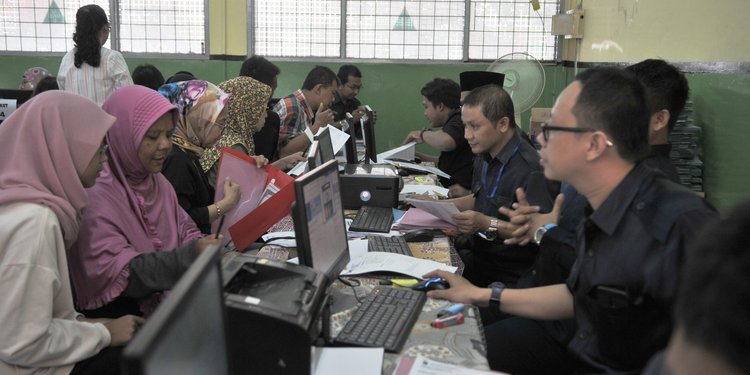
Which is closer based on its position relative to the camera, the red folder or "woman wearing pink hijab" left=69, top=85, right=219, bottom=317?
"woman wearing pink hijab" left=69, top=85, right=219, bottom=317

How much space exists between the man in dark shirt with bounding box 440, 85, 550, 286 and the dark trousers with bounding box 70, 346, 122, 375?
1.44m

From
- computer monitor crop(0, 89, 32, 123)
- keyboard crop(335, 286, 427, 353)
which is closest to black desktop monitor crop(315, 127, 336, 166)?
keyboard crop(335, 286, 427, 353)

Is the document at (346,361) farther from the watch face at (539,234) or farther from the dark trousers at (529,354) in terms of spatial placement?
the watch face at (539,234)

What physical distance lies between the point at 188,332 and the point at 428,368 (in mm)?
771

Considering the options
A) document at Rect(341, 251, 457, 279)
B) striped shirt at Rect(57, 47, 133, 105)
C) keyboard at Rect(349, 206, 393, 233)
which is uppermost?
striped shirt at Rect(57, 47, 133, 105)

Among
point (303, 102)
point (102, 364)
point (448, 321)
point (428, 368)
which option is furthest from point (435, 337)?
point (303, 102)

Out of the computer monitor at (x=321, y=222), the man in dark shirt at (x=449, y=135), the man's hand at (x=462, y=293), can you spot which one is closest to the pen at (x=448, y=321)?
the man's hand at (x=462, y=293)

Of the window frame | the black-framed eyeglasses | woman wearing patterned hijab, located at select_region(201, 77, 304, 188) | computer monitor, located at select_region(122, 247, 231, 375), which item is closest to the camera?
computer monitor, located at select_region(122, 247, 231, 375)

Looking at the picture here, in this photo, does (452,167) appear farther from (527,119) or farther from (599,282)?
(599,282)

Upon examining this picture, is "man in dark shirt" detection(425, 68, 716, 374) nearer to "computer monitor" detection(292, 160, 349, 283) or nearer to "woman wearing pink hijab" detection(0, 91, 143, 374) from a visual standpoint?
"computer monitor" detection(292, 160, 349, 283)

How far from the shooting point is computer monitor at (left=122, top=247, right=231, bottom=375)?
751mm

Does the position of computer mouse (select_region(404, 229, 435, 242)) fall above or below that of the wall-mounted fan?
below

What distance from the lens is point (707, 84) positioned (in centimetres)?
352

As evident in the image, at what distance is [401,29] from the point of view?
754cm
